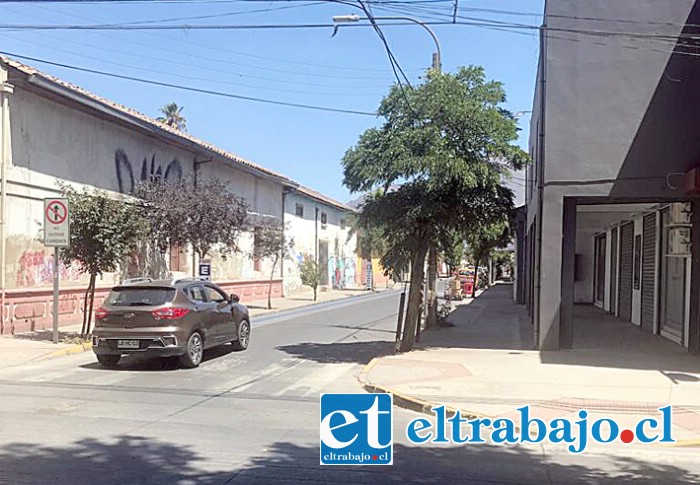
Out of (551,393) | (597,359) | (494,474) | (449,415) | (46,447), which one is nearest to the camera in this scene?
(494,474)

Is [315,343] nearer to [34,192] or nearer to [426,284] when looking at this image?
[426,284]

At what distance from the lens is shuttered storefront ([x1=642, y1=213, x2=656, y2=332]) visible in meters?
17.9

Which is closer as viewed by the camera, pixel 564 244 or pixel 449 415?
pixel 449 415

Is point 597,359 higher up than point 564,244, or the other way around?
point 564,244

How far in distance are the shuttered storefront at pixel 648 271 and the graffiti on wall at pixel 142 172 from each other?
15.4 m

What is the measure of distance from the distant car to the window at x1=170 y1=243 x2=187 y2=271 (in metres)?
12.2

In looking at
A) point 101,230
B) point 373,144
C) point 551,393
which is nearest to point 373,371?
point 551,393

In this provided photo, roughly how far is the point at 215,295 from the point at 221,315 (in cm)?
57

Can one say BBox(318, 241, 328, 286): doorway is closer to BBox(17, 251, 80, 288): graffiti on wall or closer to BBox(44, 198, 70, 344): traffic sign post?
BBox(17, 251, 80, 288): graffiti on wall

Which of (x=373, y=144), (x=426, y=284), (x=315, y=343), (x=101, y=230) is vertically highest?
(x=373, y=144)

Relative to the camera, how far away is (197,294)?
13438 millimetres

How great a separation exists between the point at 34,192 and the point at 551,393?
13.8 metres

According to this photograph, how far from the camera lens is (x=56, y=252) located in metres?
14.9

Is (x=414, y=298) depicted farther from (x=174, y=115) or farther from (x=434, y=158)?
(x=174, y=115)
